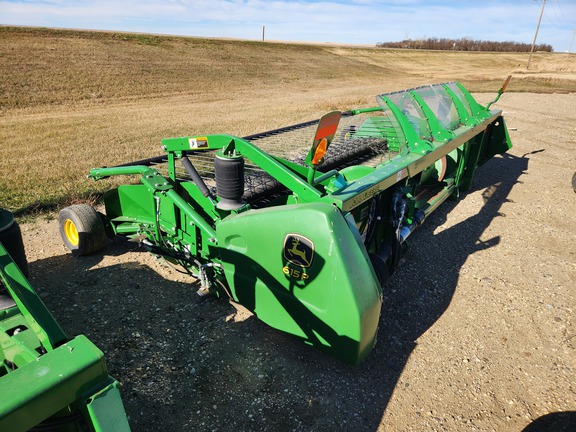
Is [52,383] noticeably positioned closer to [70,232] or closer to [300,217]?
[300,217]

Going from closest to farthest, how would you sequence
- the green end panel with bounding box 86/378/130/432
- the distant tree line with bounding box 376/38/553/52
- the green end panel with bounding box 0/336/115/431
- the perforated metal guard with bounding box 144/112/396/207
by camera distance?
the green end panel with bounding box 0/336/115/431 < the green end panel with bounding box 86/378/130/432 < the perforated metal guard with bounding box 144/112/396/207 < the distant tree line with bounding box 376/38/553/52

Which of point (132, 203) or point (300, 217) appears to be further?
point (132, 203)

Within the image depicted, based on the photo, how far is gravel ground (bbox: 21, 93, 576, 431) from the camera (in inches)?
99.8

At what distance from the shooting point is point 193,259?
10.9 ft

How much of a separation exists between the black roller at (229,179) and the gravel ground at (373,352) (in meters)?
0.97

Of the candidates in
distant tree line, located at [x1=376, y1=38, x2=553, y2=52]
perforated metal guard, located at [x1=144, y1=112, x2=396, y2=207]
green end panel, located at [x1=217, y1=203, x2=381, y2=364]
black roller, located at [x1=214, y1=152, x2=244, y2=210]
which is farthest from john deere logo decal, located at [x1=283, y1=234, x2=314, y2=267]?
distant tree line, located at [x1=376, y1=38, x2=553, y2=52]

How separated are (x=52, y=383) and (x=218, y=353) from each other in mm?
1717

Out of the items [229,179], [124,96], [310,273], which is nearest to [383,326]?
[310,273]

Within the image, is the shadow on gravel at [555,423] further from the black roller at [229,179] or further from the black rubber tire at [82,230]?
the black rubber tire at [82,230]

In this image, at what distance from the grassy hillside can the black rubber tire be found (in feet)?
4.22

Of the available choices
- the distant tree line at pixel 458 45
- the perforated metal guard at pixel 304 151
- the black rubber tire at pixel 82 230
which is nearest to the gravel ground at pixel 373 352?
the black rubber tire at pixel 82 230

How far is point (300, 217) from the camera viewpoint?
241 cm

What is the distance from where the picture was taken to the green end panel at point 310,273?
7.68ft

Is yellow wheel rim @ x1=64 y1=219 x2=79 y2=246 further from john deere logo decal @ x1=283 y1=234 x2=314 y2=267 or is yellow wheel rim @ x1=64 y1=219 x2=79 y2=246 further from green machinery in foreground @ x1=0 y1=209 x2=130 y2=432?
john deere logo decal @ x1=283 y1=234 x2=314 y2=267
